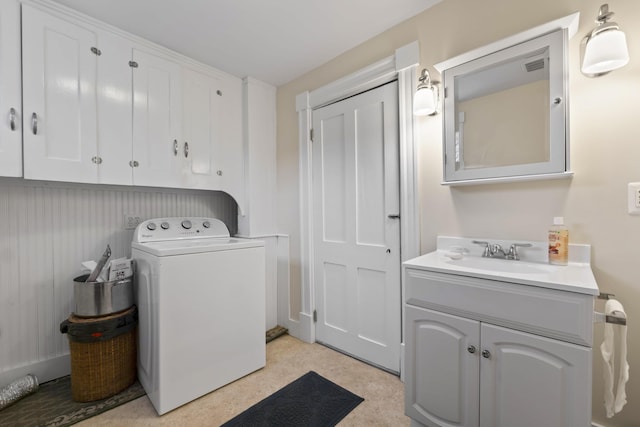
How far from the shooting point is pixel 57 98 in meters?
1.66

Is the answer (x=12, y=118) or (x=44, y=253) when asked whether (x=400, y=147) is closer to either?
(x=12, y=118)

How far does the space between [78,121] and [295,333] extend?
7.48 feet

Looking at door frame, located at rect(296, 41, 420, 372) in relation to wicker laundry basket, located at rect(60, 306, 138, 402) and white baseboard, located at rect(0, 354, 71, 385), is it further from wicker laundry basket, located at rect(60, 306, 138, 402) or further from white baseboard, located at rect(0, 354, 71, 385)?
white baseboard, located at rect(0, 354, 71, 385)

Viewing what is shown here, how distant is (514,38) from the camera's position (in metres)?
1.41

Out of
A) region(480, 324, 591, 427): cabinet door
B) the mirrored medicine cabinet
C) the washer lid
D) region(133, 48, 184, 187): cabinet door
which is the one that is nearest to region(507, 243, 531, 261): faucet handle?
the mirrored medicine cabinet

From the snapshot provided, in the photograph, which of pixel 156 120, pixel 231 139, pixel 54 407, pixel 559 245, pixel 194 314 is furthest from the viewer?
pixel 231 139

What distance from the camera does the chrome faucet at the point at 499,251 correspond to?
1.44 metres

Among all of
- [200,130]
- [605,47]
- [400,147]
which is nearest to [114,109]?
Result: [200,130]

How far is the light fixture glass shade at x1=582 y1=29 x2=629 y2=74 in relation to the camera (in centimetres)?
110

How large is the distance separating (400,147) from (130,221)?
7.04ft

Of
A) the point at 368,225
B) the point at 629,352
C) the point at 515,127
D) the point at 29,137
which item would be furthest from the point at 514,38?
the point at 29,137

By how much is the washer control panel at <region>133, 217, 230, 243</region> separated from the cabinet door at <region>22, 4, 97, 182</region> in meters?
0.47

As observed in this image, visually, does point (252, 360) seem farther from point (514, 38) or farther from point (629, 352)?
point (514, 38)

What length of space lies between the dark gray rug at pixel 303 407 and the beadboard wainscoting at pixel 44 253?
1430 millimetres
